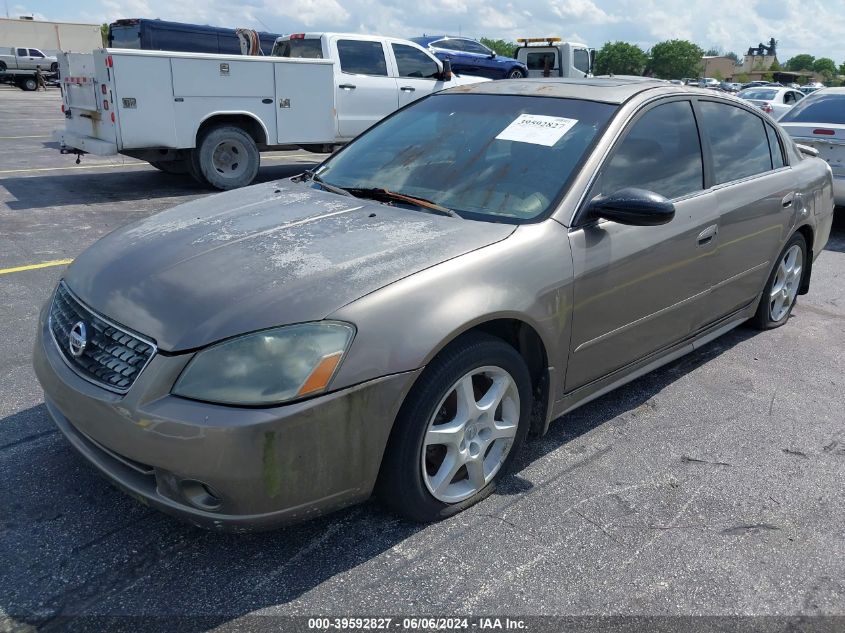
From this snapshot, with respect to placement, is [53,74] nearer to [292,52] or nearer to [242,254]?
[292,52]

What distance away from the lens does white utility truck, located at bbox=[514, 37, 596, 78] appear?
19.4m

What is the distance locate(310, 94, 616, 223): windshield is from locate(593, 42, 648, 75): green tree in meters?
123

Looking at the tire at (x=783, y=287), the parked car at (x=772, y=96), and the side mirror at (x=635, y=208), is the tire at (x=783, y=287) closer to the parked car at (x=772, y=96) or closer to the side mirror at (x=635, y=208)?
the side mirror at (x=635, y=208)

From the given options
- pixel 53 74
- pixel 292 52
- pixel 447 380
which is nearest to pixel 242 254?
pixel 447 380

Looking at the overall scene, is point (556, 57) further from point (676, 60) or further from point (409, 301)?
point (676, 60)

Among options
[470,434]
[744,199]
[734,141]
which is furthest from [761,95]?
[470,434]

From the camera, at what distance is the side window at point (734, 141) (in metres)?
3.95

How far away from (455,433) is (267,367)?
788 millimetres

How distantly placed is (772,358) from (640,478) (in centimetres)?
194

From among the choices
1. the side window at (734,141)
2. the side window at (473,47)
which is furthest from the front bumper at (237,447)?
the side window at (473,47)

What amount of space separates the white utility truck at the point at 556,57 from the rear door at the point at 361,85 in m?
8.94

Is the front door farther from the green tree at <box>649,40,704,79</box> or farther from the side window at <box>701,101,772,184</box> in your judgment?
the green tree at <box>649,40,704,79</box>

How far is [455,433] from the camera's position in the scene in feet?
8.70

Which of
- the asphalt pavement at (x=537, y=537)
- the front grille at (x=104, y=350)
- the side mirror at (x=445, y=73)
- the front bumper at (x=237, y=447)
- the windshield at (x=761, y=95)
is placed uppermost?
the side mirror at (x=445, y=73)
